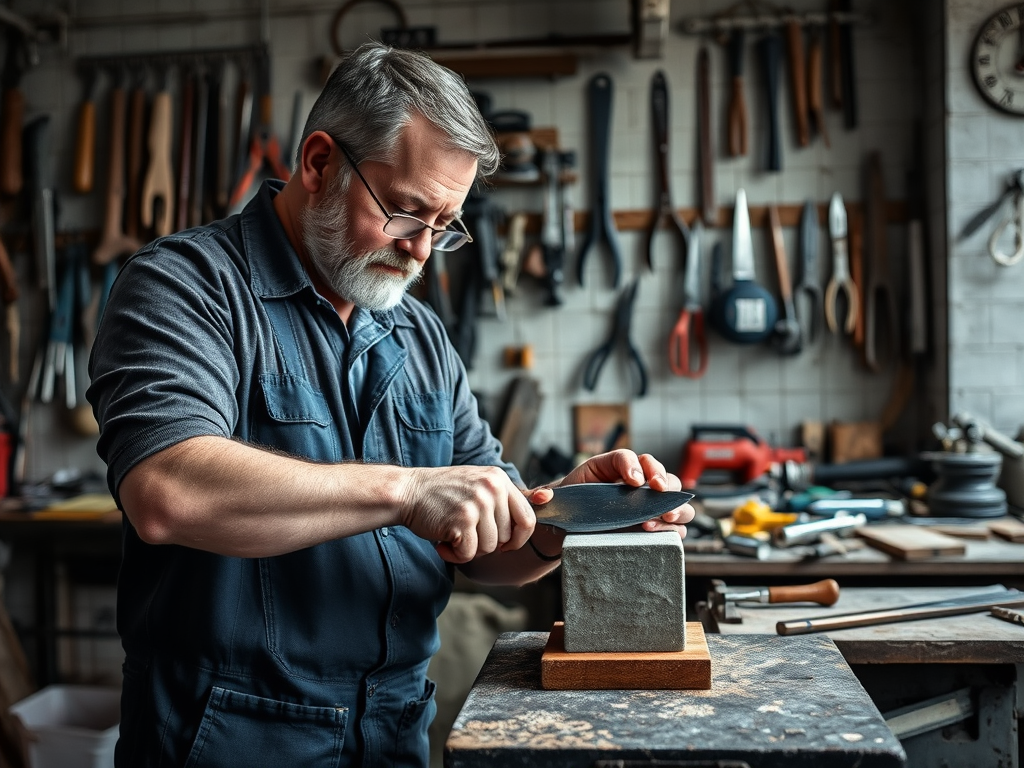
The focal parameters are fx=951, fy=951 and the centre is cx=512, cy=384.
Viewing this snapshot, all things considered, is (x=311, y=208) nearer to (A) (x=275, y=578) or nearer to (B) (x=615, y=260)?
(A) (x=275, y=578)

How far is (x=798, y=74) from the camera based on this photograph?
11.8ft

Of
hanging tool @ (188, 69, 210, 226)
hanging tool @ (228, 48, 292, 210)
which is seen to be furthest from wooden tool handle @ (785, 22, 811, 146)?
hanging tool @ (188, 69, 210, 226)

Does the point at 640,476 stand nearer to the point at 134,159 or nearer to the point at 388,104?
the point at 388,104

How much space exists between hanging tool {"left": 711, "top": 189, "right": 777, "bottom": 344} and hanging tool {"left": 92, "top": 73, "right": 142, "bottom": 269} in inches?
92.5

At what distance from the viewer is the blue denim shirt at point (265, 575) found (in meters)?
1.35

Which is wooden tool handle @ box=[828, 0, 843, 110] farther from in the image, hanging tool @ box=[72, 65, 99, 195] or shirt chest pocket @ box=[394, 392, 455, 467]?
hanging tool @ box=[72, 65, 99, 195]

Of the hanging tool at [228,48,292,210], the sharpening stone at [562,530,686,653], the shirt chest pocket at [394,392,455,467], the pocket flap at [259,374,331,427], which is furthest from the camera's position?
the hanging tool at [228,48,292,210]

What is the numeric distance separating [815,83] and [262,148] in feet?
7.06

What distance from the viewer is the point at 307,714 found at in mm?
1454

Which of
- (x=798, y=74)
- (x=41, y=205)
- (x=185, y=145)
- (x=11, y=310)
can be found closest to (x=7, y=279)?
(x=11, y=310)

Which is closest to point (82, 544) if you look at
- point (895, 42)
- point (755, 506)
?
→ point (755, 506)

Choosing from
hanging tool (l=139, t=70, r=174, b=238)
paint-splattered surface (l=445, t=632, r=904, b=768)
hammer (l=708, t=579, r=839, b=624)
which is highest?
hanging tool (l=139, t=70, r=174, b=238)

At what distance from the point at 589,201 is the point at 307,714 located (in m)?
2.67

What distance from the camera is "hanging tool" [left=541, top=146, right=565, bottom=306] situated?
3.65 m
